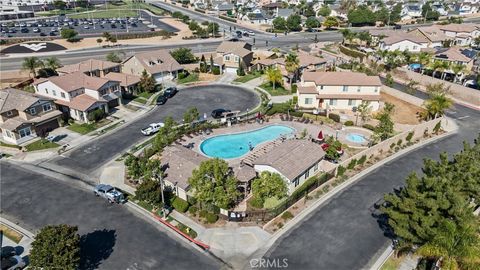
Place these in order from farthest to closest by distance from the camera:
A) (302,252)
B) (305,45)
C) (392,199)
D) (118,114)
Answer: (305,45) → (118,114) → (302,252) → (392,199)

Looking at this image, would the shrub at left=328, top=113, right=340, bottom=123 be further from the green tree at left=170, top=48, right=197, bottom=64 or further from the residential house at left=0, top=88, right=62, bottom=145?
the residential house at left=0, top=88, right=62, bottom=145

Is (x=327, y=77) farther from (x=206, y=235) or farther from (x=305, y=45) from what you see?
(x=305, y=45)

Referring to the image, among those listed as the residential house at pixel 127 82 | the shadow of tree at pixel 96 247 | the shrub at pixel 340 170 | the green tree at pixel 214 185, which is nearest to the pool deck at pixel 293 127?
the shrub at pixel 340 170

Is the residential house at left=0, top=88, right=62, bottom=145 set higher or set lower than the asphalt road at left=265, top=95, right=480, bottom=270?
higher

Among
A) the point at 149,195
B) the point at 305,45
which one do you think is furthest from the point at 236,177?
the point at 305,45

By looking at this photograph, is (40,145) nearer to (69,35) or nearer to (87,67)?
(87,67)

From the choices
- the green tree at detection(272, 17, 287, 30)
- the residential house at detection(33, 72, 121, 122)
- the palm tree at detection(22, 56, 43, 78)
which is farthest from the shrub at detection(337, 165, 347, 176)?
the green tree at detection(272, 17, 287, 30)

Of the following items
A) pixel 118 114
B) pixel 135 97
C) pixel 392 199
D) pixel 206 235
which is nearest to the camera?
pixel 392 199
